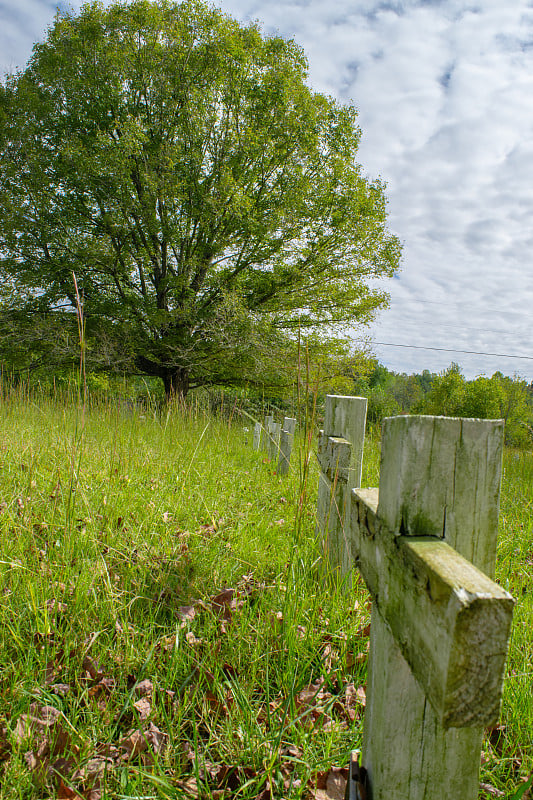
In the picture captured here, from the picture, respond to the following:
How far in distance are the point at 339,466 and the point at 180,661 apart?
1.21m

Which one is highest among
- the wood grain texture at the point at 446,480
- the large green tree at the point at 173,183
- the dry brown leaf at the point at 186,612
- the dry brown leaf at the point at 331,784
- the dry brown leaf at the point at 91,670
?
the large green tree at the point at 173,183

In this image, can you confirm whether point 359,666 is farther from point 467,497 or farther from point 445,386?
point 445,386

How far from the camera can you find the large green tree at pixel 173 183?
1196cm

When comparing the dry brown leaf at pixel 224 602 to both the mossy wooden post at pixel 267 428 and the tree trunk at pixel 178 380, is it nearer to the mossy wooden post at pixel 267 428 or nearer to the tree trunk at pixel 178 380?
the mossy wooden post at pixel 267 428

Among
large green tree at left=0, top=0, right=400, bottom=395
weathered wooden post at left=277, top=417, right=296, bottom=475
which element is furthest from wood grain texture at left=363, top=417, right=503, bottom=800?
large green tree at left=0, top=0, right=400, bottom=395

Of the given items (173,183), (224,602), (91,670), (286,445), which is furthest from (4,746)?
(173,183)

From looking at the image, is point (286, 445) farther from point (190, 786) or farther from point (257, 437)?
point (190, 786)

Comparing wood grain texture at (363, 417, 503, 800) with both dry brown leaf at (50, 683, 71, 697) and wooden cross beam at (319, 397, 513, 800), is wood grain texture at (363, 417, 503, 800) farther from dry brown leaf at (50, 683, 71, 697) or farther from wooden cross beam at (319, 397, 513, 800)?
dry brown leaf at (50, 683, 71, 697)

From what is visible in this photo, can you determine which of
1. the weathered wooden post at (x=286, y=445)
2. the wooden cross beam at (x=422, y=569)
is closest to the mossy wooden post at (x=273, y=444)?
the weathered wooden post at (x=286, y=445)

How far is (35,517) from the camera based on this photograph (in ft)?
8.64

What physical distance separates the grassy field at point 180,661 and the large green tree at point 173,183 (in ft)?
32.6

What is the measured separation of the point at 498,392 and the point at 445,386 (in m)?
4.89

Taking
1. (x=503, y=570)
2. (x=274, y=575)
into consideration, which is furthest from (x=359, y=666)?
(x=503, y=570)

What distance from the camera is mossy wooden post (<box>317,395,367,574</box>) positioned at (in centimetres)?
227
